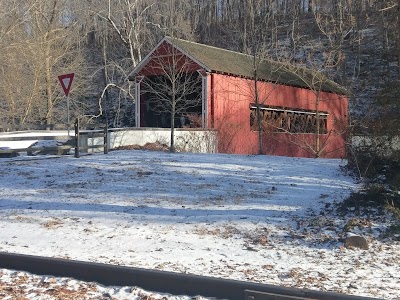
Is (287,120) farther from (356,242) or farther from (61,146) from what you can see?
(356,242)

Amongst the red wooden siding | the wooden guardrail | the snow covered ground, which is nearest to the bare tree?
the red wooden siding

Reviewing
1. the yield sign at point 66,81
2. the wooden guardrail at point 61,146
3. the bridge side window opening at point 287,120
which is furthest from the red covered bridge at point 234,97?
the yield sign at point 66,81

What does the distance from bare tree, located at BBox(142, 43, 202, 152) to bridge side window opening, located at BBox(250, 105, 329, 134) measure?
3.03m

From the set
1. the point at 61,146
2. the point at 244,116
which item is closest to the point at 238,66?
the point at 244,116

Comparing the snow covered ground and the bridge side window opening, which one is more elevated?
the bridge side window opening

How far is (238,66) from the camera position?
26.1m

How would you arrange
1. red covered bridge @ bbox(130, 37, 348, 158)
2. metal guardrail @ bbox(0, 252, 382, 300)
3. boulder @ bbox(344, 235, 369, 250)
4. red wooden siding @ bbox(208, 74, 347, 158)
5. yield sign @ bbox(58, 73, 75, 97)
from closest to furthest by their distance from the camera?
metal guardrail @ bbox(0, 252, 382, 300), boulder @ bbox(344, 235, 369, 250), yield sign @ bbox(58, 73, 75, 97), red covered bridge @ bbox(130, 37, 348, 158), red wooden siding @ bbox(208, 74, 347, 158)

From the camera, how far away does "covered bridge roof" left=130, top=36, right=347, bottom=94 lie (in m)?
23.8

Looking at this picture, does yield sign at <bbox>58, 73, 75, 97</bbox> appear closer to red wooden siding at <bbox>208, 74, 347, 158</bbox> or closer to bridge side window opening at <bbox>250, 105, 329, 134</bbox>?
red wooden siding at <bbox>208, 74, 347, 158</bbox>

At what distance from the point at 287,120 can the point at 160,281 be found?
22989mm

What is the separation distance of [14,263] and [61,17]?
131 ft

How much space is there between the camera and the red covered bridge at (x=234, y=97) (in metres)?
23.6

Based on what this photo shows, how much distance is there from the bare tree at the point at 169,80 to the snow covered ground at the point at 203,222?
10229 millimetres

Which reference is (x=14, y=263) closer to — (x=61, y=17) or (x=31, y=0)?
(x=31, y=0)
